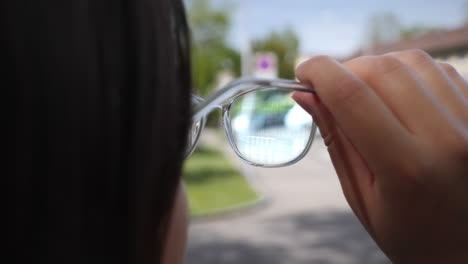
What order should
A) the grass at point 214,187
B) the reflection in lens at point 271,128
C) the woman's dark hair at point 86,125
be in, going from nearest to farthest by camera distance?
the woman's dark hair at point 86,125, the reflection in lens at point 271,128, the grass at point 214,187

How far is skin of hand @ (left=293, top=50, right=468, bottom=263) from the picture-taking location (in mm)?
584

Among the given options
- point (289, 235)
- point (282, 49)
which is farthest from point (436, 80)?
point (282, 49)

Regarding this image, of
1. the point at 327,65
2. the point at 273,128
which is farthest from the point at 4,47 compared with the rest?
the point at 273,128

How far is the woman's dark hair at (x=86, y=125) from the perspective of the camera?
0.44 meters

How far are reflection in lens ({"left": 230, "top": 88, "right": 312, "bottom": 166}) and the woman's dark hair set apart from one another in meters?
0.28

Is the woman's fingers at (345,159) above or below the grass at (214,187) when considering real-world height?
above

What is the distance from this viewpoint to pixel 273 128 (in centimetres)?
123

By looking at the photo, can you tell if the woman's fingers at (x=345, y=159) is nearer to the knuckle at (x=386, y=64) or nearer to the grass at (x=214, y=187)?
the knuckle at (x=386, y=64)

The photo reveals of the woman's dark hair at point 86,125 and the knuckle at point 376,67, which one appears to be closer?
the woman's dark hair at point 86,125

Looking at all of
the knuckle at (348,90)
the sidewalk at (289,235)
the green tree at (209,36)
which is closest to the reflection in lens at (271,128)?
the knuckle at (348,90)

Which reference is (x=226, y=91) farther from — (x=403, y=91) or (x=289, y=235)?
(x=289, y=235)

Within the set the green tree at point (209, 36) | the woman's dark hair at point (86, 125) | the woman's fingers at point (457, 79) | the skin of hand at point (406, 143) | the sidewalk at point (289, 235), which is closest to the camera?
the woman's dark hair at point (86, 125)

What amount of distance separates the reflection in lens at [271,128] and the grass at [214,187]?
15.7 ft

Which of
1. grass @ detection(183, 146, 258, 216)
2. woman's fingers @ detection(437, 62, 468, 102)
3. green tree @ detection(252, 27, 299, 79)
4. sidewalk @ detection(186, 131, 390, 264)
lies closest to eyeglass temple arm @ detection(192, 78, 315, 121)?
woman's fingers @ detection(437, 62, 468, 102)
